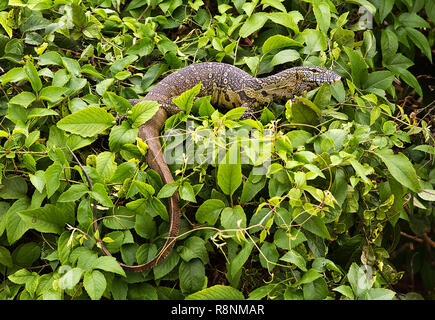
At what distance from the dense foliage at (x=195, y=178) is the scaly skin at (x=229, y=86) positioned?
91mm

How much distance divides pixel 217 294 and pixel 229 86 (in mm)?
1483

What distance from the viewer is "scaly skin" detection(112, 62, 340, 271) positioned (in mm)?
2678

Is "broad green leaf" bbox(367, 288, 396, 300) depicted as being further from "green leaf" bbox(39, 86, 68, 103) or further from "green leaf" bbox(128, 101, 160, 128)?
"green leaf" bbox(39, 86, 68, 103)

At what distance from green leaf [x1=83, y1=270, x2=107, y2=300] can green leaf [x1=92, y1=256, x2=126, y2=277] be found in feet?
0.09

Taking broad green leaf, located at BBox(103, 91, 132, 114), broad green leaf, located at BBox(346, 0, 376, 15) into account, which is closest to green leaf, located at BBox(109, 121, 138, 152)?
broad green leaf, located at BBox(103, 91, 132, 114)

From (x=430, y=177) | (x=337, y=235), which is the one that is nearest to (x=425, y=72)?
(x=430, y=177)

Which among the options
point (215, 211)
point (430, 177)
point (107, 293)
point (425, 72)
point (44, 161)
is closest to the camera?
point (107, 293)

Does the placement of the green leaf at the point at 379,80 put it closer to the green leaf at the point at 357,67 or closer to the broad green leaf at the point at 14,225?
the green leaf at the point at 357,67

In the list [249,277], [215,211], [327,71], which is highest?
[327,71]

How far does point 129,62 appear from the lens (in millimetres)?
2631

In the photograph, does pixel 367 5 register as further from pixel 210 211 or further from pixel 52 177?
pixel 52 177

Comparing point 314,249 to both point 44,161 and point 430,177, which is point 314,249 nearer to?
point 430,177

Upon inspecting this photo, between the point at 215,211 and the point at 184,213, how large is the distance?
179 millimetres

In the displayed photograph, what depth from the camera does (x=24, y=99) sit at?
2.33 metres
